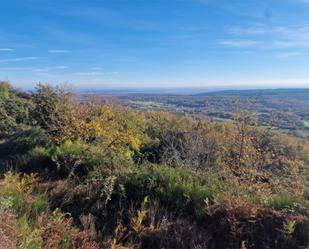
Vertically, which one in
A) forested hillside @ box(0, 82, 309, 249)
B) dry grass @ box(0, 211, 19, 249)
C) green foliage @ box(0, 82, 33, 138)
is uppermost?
dry grass @ box(0, 211, 19, 249)

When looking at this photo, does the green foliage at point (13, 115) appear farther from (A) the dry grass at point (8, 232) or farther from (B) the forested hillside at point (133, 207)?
(A) the dry grass at point (8, 232)

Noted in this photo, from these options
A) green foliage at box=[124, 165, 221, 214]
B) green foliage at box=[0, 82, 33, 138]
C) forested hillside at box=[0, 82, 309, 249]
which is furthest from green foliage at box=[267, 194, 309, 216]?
green foliage at box=[0, 82, 33, 138]

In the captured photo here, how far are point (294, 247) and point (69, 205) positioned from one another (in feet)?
11.4

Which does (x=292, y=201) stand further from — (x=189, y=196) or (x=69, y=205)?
(x=69, y=205)

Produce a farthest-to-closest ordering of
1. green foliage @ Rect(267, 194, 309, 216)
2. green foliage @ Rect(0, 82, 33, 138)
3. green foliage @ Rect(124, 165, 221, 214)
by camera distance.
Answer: green foliage @ Rect(0, 82, 33, 138)
green foliage @ Rect(124, 165, 221, 214)
green foliage @ Rect(267, 194, 309, 216)

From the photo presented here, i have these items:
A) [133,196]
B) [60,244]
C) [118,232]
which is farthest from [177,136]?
[60,244]

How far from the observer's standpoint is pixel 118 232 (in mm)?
5219

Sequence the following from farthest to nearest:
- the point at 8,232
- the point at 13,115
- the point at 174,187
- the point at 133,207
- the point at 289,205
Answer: the point at 13,115 < the point at 174,187 < the point at 133,207 < the point at 289,205 < the point at 8,232

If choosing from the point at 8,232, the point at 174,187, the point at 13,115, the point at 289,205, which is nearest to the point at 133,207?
the point at 174,187

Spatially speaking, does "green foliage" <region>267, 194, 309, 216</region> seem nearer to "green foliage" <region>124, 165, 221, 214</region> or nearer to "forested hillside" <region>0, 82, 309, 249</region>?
"forested hillside" <region>0, 82, 309, 249</region>

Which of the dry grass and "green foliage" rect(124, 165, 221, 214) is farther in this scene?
"green foliage" rect(124, 165, 221, 214)

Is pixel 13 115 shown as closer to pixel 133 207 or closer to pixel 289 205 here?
pixel 133 207

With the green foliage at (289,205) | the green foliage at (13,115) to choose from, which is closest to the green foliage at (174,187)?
the green foliage at (289,205)

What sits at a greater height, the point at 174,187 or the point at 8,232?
the point at 8,232
